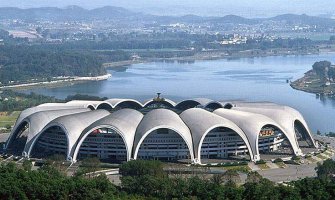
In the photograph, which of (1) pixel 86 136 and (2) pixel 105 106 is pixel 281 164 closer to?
(1) pixel 86 136

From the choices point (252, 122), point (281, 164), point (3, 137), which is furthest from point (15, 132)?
point (281, 164)

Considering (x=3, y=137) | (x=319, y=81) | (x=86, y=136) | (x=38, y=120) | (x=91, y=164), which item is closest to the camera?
(x=91, y=164)

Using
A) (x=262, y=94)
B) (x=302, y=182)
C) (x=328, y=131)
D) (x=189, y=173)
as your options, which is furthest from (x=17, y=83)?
(x=302, y=182)

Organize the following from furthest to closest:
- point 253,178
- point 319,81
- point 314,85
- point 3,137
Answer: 1. point 319,81
2. point 314,85
3. point 3,137
4. point 253,178

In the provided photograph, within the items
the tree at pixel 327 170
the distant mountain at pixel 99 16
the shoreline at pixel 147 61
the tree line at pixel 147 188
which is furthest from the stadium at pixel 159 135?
the distant mountain at pixel 99 16

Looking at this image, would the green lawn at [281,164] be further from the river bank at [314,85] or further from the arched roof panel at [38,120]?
the river bank at [314,85]

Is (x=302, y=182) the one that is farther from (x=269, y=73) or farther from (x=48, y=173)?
(x=269, y=73)

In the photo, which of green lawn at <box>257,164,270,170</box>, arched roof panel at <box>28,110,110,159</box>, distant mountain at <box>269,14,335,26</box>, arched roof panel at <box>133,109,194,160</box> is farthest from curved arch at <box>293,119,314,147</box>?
distant mountain at <box>269,14,335,26</box>
